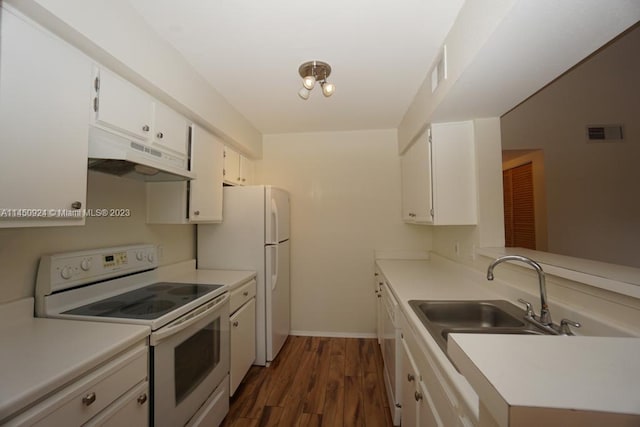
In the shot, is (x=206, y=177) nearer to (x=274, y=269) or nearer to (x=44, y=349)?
(x=274, y=269)

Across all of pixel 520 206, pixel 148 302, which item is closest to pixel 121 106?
pixel 148 302

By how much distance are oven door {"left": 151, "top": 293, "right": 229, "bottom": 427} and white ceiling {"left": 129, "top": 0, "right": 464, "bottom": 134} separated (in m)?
1.61

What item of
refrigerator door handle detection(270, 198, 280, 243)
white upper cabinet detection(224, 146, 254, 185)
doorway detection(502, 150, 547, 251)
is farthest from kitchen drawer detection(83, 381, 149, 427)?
doorway detection(502, 150, 547, 251)

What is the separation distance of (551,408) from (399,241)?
2695mm

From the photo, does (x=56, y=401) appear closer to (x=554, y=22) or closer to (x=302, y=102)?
(x=554, y=22)

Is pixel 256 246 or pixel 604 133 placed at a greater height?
pixel 604 133

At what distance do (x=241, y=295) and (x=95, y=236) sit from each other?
1.04m

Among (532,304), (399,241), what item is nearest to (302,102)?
(399,241)

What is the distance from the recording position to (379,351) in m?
2.64

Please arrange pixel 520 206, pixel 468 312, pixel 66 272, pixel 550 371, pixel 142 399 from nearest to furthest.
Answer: pixel 550 371
pixel 142 399
pixel 66 272
pixel 468 312
pixel 520 206

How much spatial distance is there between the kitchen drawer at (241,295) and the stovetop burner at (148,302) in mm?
201

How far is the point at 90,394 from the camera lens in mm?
865

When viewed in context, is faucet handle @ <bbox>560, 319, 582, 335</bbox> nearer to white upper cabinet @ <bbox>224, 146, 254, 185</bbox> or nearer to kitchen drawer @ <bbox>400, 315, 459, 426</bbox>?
kitchen drawer @ <bbox>400, 315, 459, 426</bbox>

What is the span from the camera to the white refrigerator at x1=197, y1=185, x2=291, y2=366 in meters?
2.37
